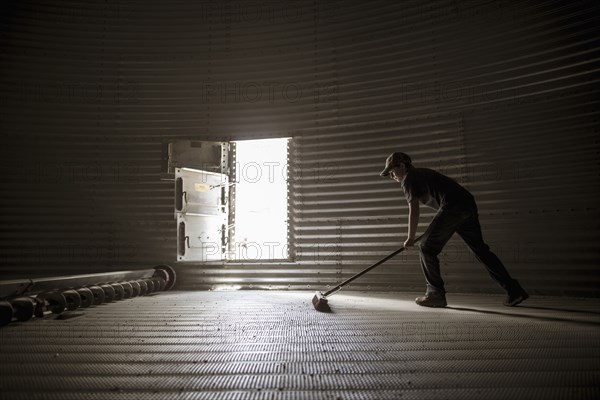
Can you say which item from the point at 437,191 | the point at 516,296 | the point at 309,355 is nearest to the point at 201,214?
the point at 437,191

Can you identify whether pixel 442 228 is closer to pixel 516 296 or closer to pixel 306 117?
pixel 516 296

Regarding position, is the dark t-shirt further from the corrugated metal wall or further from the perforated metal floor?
the corrugated metal wall

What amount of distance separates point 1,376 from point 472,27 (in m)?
7.12

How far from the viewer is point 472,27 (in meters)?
6.01

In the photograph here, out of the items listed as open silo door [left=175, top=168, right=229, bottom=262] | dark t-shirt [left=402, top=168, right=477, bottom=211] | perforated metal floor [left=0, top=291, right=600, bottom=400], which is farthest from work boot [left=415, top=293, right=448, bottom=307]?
open silo door [left=175, top=168, right=229, bottom=262]

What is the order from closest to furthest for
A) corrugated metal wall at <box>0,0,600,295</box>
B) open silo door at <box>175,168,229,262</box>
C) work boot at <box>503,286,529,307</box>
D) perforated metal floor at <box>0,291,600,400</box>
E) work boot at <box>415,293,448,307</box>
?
perforated metal floor at <box>0,291,600,400</box> → work boot at <box>503,286,529,307</box> → work boot at <box>415,293,448,307</box> → corrugated metal wall at <box>0,0,600,295</box> → open silo door at <box>175,168,229,262</box>

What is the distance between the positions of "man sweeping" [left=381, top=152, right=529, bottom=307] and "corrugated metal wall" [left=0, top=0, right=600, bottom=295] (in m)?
1.47

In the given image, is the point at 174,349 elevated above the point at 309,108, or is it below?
below

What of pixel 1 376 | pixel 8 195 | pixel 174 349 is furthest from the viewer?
pixel 8 195

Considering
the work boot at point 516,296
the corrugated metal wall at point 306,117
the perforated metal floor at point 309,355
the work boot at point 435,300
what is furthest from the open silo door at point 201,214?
the work boot at point 516,296

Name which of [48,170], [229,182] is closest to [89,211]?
[48,170]

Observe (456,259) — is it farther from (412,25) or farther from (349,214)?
(412,25)

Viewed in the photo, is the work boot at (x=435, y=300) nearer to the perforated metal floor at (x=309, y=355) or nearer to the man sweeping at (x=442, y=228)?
the man sweeping at (x=442, y=228)

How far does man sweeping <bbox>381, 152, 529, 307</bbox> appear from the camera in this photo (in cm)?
424
